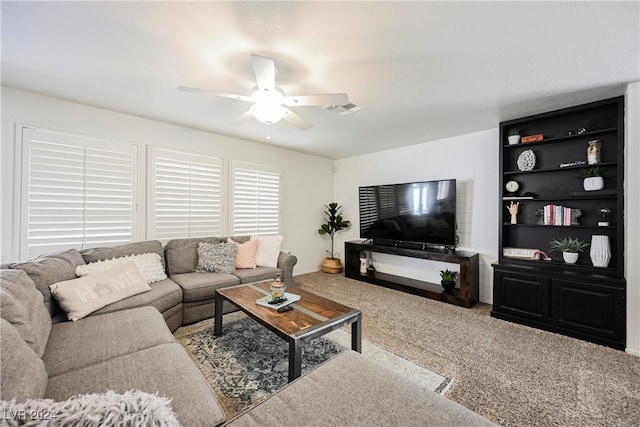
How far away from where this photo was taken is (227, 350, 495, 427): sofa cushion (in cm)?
96

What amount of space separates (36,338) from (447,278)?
4105 millimetres

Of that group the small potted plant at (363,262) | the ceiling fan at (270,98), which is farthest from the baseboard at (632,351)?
the ceiling fan at (270,98)

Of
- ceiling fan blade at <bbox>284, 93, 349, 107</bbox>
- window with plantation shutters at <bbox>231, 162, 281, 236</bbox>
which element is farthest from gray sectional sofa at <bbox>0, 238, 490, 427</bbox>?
window with plantation shutters at <bbox>231, 162, 281, 236</bbox>

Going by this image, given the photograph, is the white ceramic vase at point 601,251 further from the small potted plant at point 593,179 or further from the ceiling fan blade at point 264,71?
the ceiling fan blade at point 264,71

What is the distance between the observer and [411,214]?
4.11 meters

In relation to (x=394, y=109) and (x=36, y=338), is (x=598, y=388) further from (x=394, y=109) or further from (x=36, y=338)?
(x=36, y=338)

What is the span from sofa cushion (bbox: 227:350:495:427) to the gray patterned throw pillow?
2363mm

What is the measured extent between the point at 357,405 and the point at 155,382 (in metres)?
0.92

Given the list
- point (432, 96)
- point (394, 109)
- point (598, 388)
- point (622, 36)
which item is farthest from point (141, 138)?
point (598, 388)

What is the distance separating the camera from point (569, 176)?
116 inches

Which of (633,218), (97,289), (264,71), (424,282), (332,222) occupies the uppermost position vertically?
(264,71)

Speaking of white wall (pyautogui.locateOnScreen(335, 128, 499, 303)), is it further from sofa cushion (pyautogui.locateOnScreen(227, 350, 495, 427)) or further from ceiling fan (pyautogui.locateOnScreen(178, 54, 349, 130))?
sofa cushion (pyautogui.locateOnScreen(227, 350, 495, 427))

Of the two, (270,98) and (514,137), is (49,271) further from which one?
(514,137)

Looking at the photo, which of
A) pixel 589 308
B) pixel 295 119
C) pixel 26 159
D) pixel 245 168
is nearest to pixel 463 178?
pixel 589 308
